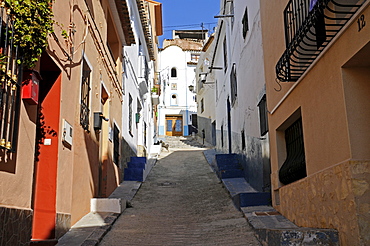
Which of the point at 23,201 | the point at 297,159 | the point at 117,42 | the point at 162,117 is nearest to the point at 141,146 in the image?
the point at 117,42

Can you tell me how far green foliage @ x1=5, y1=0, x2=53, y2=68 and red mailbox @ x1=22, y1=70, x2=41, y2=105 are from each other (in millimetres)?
173

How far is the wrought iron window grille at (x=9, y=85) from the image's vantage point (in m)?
4.45

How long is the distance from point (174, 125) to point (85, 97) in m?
31.8

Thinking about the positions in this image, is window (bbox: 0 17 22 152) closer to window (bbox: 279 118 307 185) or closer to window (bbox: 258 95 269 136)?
window (bbox: 279 118 307 185)

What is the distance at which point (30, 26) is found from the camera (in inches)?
193

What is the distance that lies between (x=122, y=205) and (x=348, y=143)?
597 centimetres

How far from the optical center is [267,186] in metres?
9.63

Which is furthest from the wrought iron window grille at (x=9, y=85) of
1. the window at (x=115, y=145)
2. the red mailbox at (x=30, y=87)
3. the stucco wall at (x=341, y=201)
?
the window at (x=115, y=145)

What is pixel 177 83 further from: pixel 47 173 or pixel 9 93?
pixel 9 93

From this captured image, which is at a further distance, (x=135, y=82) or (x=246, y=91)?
(x=135, y=82)

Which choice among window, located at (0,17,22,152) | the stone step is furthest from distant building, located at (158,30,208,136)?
window, located at (0,17,22,152)

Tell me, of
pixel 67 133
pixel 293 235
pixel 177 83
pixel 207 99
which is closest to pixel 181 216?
pixel 67 133

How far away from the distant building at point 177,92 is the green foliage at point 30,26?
33187 mm

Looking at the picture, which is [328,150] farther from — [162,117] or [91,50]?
[162,117]
